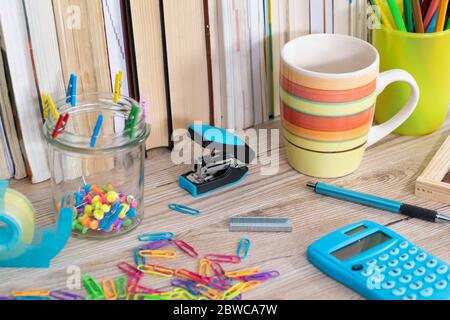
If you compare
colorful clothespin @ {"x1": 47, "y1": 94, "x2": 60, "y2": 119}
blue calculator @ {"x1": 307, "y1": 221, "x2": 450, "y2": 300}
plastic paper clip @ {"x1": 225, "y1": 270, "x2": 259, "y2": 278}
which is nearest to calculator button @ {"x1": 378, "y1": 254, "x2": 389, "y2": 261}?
blue calculator @ {"x1": 307, "y1": 221, "x2": 450, "y2": 300}

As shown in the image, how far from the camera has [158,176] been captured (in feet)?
2.65

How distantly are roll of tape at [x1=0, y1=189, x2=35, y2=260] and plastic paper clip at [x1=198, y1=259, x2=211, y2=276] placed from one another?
0.17 meters

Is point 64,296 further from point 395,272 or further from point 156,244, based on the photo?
point 395,272

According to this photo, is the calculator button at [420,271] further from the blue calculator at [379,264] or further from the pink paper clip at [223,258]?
the pink paper clip at [223,258]

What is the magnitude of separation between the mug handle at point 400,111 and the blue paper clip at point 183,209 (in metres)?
0.23

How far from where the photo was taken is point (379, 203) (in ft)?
2.44

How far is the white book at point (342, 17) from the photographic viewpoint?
0.89 metres

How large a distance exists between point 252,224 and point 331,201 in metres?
0.10

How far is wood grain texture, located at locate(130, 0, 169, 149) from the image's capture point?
2.47 ft

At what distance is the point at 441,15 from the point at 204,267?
1.36ft

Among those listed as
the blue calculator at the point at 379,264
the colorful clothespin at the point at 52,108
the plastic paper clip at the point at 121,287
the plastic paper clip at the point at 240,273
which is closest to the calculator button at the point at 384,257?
the blue calculator at the point at 379,264

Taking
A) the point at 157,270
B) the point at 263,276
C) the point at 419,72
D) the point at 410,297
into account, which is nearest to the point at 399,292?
the point at 410,297

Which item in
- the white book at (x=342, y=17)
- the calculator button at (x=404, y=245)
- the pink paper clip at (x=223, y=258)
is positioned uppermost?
the white book at (x=342, y=17)
